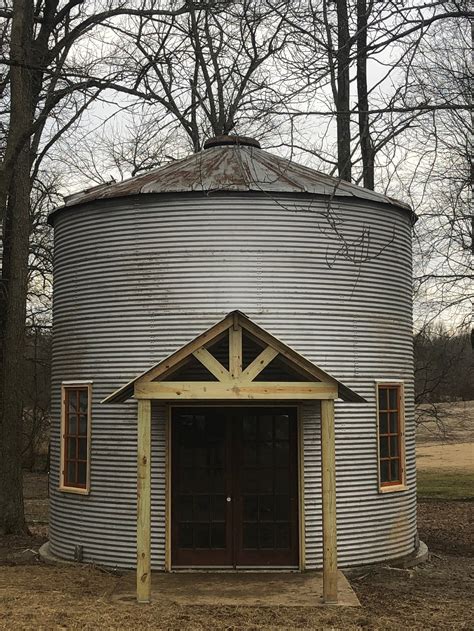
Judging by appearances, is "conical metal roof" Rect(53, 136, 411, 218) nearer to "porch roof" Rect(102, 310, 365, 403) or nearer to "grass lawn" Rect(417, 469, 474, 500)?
"porch roof" Rect(102, 310, 365, 403)

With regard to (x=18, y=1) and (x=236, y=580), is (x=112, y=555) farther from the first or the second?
(x=18, y=1)

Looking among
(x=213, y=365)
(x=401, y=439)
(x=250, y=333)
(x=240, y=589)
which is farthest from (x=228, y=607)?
(x=401, y=439)

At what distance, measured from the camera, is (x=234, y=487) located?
1119 centimetres

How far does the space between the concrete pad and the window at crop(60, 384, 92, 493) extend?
6.04ft

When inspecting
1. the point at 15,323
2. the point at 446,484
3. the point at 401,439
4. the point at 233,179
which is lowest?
the point at 446,484

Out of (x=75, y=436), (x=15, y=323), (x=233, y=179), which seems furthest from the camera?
(x=15, y=323)

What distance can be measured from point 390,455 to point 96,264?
5318mm

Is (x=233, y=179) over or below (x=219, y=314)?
over

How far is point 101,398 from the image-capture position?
463 inches

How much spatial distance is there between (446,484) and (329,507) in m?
20.3

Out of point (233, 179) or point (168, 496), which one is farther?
point (233, 179)

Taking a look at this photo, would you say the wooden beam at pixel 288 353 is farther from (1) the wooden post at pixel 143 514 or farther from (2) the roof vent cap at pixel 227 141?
(2) the roof vent cap at pixel 227 141

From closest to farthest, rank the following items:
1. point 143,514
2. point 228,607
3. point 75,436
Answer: point 228,607
point 143,514
point 75,436

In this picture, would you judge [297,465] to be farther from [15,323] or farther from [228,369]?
[15,323]
